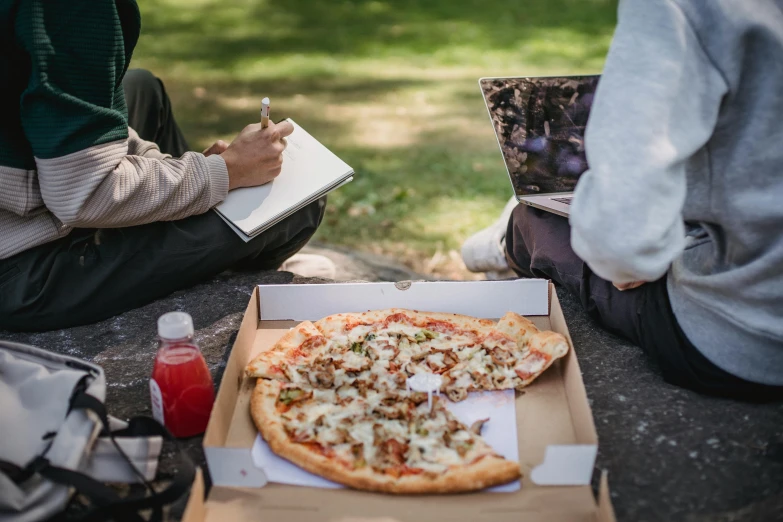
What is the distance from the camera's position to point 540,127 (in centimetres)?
280

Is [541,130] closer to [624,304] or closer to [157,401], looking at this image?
[624,304]

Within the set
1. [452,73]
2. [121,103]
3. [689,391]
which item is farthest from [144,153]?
[452,73]

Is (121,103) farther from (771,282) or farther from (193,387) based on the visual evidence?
(771,282)

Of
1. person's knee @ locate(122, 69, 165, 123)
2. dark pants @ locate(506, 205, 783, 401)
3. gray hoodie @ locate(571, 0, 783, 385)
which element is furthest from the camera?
person's knee @ locate(122, 69, 165, 123)

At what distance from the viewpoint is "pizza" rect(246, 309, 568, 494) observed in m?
1.91

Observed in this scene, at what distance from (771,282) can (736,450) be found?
1.39 feet

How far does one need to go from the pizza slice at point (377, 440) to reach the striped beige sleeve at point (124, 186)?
0.77 m

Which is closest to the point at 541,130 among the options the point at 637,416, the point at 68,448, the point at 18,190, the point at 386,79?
the point at 637,416

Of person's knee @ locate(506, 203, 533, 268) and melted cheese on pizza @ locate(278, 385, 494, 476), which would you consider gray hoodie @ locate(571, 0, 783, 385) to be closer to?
melted cheese on pizza @ locate(278, 385, 494, 476)

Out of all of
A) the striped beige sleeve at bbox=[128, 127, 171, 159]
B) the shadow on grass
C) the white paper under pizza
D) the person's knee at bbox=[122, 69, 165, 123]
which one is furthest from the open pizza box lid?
the shadow on grass

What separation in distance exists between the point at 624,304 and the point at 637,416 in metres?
0.38

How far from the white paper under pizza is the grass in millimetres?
2039

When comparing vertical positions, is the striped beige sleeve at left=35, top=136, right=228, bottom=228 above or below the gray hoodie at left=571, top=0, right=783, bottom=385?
below

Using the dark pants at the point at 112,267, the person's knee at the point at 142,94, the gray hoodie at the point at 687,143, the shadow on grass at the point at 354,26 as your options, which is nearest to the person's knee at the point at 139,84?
the person's knee at the point at 142,94
